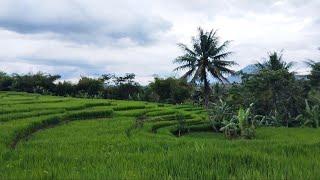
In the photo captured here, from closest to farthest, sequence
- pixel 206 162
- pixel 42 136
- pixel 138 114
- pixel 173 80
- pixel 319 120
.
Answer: pixel 206 162
pixel 42 136
pixel 319 120
pixel 138 114
pixel 173 80

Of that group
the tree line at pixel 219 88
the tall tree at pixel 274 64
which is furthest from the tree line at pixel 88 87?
the tall tree at pixel 274 64

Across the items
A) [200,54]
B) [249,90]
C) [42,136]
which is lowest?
[42,136]

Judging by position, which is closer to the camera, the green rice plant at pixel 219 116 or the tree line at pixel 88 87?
the green rice plant at pixel 219 116

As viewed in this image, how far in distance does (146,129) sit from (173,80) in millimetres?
27218

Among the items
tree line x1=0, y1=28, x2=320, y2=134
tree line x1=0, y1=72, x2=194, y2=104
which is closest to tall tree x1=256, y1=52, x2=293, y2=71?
tree line x1=0, y1=28, x2=320, y2=134

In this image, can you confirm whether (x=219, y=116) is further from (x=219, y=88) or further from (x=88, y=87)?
(x=88, y=87)

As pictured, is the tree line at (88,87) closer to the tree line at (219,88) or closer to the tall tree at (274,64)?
the tree line at (219,88)

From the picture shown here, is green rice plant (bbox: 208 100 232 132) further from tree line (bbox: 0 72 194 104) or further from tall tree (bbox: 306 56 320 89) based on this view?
tree line (bbox: 0 72 194 104)

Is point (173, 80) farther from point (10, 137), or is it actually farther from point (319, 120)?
point (10, 137)

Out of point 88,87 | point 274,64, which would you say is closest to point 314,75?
point 274,64

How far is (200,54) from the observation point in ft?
101

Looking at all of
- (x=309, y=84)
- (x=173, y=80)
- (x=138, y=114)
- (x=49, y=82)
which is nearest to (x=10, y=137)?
(x=138, y=114)

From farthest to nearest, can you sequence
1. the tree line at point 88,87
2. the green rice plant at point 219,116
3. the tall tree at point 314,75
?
1. the tree line at point 88,87
2. the tall tree at point 314,75
3. the green rice plant at point 219,116

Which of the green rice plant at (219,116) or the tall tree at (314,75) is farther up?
the tall tree at (314,75)
